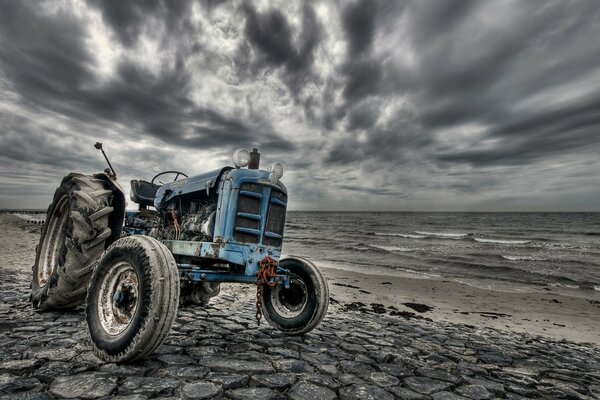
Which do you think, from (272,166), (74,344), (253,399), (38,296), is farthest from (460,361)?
(38,296)

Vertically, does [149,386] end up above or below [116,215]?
below

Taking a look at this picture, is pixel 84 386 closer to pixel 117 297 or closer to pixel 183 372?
pixel 183 372

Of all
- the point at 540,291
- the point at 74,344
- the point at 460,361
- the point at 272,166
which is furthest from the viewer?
the point at 540,291

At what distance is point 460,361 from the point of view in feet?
12.0

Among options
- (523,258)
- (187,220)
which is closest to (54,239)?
(187,220)

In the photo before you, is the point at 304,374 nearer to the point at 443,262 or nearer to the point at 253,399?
the point at 253,399

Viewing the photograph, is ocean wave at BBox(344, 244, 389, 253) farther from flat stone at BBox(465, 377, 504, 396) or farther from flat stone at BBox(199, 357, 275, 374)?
flat stone at BBox(199, 357, 275, 374)

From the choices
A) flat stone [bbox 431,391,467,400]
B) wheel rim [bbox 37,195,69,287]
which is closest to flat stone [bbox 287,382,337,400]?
flat stone [bbox 431,391,467,400]

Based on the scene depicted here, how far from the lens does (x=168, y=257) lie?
285 centimetres

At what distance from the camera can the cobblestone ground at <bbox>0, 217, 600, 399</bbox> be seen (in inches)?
93.7

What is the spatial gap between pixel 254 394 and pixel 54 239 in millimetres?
4458

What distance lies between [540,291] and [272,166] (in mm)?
11375

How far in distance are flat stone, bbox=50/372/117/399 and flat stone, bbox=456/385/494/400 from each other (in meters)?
2.85

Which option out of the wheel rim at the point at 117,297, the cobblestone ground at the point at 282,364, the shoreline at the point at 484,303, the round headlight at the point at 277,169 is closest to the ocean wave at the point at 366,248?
the shoreline at the point at 484,303
